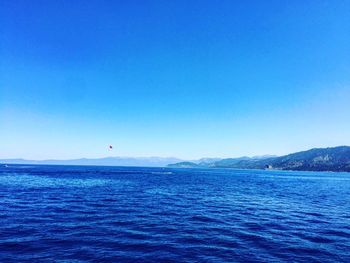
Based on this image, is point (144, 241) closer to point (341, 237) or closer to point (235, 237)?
point (235, 237)

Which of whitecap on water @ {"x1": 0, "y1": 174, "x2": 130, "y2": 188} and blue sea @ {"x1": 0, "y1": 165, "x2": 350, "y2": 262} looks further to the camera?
whitecap on water @ {"x1": 0, "y1": 174, "x2": 130, "y2": 188}

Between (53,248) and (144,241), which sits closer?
(53,248)

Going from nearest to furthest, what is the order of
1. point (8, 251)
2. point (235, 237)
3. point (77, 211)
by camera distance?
point (8, 251) < point (235, 237) < point (77, 211)

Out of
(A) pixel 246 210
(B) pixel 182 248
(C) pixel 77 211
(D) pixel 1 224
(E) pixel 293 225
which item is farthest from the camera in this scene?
(A) pixel 246 210

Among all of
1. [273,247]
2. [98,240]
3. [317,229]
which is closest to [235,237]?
[273,247]

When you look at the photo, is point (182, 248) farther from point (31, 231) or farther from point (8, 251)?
point (31, 231)

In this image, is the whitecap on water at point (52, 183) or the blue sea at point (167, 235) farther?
the whitecap on water at point (52, 183)

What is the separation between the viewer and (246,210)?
36.5 metres

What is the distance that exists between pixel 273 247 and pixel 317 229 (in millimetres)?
9757

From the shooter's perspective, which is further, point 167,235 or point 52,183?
point 52,183

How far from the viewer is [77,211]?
108ft

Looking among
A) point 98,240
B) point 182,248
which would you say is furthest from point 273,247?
point 98,240

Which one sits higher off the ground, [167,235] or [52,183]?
[52,183]

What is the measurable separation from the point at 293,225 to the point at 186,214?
12.8 metres
